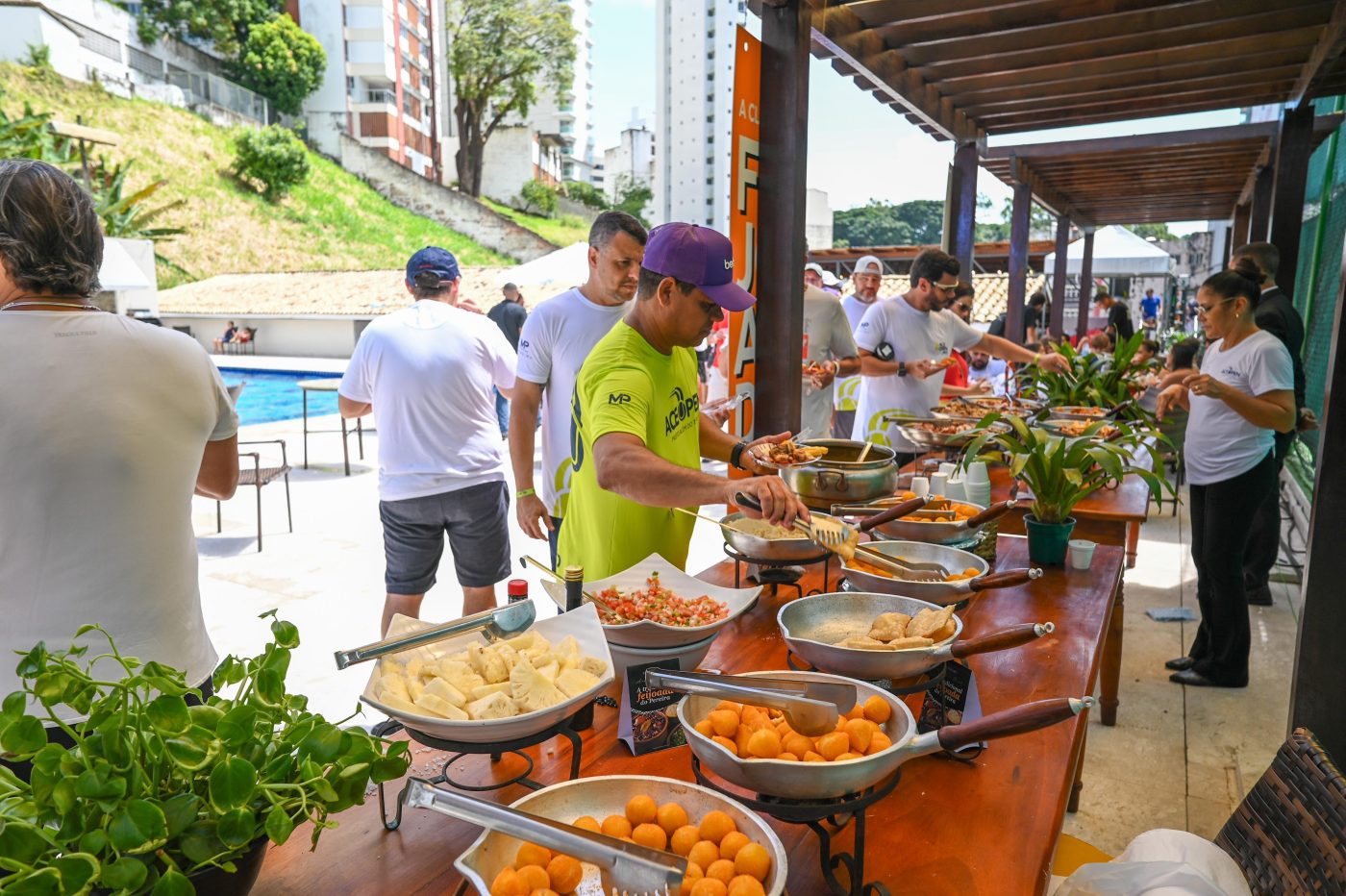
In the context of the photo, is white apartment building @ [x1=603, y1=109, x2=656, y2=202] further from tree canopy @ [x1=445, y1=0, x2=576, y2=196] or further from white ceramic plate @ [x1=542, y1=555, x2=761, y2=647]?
white ceramic plate @ [x1=542, y1=555, x2=761, y2=647]

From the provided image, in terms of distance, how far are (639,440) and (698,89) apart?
211ft

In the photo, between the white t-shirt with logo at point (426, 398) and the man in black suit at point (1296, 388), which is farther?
the man in black suit at point (1296, 388)

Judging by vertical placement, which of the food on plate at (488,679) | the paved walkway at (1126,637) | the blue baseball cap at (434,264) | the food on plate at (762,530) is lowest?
the paved walkway at (1126,637)

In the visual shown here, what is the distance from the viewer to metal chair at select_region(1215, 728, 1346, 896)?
132 centimetres

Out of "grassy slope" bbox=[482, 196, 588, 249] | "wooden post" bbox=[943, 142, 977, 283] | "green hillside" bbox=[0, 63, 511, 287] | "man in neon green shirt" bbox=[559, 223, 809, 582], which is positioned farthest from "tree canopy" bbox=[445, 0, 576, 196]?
"man in neon green shirt" bbox=[559, 223, 809, 582]

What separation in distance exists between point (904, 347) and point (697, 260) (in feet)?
10.5

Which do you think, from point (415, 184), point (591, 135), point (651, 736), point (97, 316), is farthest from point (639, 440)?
point (591, 135)

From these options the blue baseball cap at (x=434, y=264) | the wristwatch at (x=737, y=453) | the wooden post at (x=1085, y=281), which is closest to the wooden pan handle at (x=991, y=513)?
the wristwatch at (x=737, y=453)

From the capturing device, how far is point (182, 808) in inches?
34.0

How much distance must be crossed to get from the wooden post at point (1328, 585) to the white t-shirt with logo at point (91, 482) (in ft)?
8.68

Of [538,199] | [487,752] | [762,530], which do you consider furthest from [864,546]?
[538,199]

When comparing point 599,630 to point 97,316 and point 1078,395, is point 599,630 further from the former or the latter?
point 1078,395

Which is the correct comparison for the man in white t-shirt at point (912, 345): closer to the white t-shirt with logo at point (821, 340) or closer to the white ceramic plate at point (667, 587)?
the white t-shirt with logo at point (821, 340)

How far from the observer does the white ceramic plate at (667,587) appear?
1.57 meters
